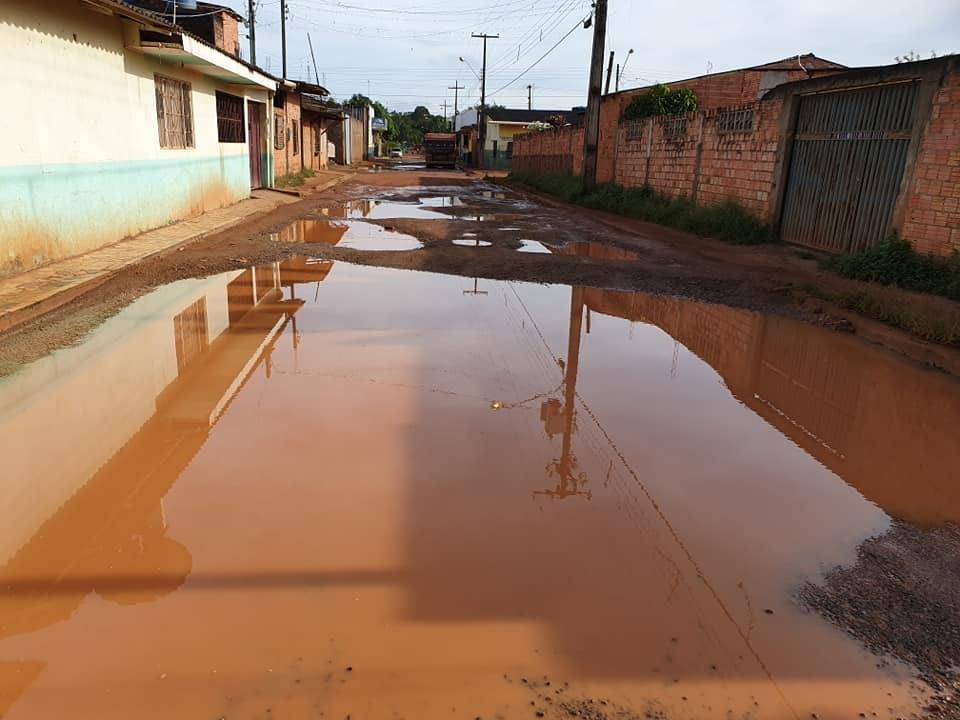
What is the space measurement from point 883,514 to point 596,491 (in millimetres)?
1610

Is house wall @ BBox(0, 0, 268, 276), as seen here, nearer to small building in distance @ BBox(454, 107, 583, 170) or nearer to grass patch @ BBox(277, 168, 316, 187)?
grass patch @ BBox(277, 168, 316, 187)

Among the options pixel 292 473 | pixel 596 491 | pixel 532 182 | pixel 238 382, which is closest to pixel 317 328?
pixel 238 382

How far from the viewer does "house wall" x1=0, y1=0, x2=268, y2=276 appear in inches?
334

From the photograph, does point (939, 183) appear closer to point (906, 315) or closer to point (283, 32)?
point (906, 315)

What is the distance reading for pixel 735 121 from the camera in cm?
1533

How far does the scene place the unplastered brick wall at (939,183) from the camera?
8.98 metres

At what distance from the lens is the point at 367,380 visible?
5.62 meters

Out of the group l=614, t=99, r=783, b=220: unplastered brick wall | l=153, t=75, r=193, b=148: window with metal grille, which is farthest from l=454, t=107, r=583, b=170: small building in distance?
l=153, t=75, r=193, b=148: window with metal grille

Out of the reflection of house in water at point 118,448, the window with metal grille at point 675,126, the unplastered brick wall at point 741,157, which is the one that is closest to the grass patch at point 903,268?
the unplastered brick wall at point 741,157

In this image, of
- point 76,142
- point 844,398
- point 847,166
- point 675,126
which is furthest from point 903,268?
point 76,142

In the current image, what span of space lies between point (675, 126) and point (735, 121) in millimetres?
3719

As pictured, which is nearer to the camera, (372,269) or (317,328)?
(317,328)

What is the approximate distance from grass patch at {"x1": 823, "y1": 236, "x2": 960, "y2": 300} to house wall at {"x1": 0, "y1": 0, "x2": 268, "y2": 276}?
1099 centimetres

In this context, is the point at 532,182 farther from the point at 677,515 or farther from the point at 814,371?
the point at 677,515
